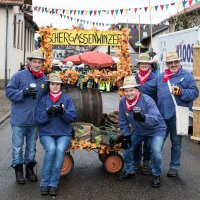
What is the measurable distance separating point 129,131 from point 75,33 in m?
1.89

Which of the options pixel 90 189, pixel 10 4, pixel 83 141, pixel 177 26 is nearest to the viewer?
pixel 90 189

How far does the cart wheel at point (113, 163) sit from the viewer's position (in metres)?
6.34

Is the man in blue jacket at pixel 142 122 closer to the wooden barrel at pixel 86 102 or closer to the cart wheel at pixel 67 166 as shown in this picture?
the wooden barrel at pixel 86 102

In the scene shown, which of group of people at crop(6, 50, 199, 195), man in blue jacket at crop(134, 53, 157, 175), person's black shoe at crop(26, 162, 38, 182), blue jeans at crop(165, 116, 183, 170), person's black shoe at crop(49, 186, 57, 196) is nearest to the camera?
person's black shoe at crop(49, 186, 57, 196)

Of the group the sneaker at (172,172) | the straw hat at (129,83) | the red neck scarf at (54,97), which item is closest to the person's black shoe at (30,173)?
the red neck scarf at (54,97)

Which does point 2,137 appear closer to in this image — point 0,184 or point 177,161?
point 0,184

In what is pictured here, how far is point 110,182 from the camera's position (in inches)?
235

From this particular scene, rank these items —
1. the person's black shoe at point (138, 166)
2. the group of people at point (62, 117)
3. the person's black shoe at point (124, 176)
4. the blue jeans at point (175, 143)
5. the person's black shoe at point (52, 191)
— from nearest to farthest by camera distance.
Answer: the person's black shoe at point (52, 191)
the group of people at point (62, 117)
the person's black shoe at point (124, 176)
the blue jeans at point (175, 143)
the person's black shoe at point (138, 166)

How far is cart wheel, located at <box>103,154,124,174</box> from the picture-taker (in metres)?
6.34

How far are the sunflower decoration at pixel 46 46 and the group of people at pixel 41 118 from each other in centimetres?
47

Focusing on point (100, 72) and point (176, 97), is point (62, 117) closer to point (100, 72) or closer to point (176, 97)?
point (100, 72)

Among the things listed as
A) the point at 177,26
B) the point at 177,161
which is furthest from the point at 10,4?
the point at 177,161

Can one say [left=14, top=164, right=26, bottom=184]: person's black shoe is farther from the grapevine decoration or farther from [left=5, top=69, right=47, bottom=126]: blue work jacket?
the grapevine decoration

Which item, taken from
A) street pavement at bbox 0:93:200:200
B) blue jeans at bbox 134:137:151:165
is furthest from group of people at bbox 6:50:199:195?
blue jeans at bbox 134:137:151:165
